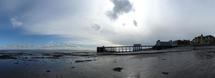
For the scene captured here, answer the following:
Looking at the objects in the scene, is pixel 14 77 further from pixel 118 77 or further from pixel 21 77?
pixel 118 77

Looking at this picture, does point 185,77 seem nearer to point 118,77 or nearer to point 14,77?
point 118,77

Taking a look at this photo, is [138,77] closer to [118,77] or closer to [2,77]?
[118,77]

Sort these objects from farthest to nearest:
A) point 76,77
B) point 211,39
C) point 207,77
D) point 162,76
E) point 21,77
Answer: point 211,39, point 21,77, point 76,77, point 162,76, point 207,77

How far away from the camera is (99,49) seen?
56062 millimetres

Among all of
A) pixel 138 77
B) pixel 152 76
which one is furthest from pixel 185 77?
pixel 138 77

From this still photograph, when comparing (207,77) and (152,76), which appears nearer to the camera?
(207,77)

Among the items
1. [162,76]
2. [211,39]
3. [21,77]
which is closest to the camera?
[162,76]

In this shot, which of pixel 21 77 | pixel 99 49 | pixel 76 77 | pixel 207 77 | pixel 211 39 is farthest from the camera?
pixel 211 39

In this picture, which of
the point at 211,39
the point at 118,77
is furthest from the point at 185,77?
the point at 211,39

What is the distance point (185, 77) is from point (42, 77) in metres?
8.38

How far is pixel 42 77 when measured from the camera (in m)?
9.14

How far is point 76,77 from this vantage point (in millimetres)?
8766

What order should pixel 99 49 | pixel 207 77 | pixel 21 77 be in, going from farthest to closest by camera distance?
1. pixel 99 49
2. pixel 21 77
3. pixel 207 77

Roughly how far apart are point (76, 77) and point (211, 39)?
14491 centimetres
